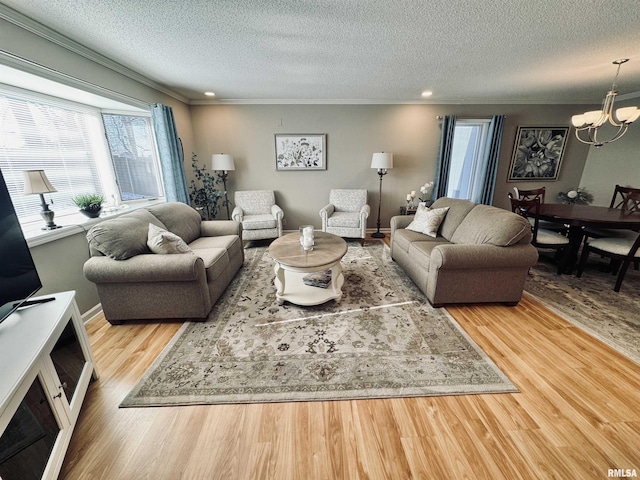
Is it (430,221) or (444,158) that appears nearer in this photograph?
(430,221)

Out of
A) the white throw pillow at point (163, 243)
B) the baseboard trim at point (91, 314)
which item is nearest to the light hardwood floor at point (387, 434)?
the baseboard trim at point (91, 314)

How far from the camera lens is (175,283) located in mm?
2078

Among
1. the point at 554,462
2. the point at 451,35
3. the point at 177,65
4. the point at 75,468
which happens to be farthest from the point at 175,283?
the point at 451,35

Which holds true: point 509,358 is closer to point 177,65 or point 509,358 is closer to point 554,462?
point 554,462

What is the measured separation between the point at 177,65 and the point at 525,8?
320cm

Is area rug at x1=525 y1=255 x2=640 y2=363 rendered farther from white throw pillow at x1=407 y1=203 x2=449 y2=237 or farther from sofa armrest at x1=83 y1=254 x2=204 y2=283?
sofa armrest at x1=83 y1=254 x2=204 y2=283

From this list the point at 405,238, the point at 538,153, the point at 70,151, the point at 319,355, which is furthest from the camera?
the point at 538,153

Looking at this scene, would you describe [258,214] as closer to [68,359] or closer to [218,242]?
[218,242]

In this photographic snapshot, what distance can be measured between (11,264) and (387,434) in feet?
7.10

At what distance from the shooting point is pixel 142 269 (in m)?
1.99

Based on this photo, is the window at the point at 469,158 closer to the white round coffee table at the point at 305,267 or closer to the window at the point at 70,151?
the white round coffee table at the point at 305,267

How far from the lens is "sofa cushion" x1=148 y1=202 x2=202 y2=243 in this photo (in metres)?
2.75

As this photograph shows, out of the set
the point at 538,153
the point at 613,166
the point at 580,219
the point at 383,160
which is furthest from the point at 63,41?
the point at 613,166

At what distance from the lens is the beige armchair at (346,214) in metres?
4.01
